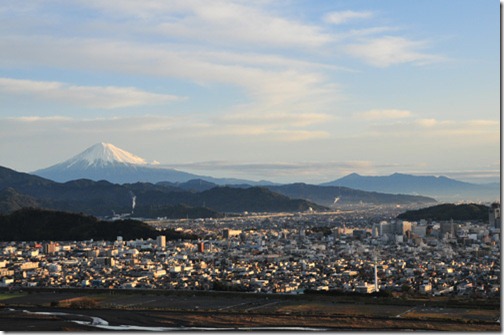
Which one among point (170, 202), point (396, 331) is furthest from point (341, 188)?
point (396, 331)

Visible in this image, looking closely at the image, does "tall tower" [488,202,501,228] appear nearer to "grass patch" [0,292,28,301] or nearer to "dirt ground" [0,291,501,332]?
"dirt ground" [0,291,501,332]

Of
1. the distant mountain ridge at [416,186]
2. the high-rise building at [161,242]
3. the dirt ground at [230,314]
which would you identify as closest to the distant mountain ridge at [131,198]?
the distant mountain ridge at [416,186]

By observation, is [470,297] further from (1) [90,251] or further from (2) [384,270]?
(1) [90,251]

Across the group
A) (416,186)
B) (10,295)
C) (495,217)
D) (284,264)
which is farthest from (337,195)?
(10,295)

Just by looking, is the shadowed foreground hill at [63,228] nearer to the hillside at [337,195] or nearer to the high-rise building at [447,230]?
the high-rise building at [447,230]

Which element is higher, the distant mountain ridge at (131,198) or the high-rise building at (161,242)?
the distant mountain ridge at (131,198)

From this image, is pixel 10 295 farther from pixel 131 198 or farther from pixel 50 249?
pixel 131 198

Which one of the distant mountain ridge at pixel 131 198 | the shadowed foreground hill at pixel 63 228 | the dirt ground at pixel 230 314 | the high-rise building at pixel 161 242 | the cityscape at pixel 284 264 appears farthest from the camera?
the distant mountain ridge at pixel 131 198
